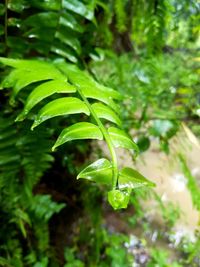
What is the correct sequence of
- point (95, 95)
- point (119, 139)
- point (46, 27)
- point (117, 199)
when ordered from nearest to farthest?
point (117, 199), point (119, 139), point (95, 95), point (46, 27)

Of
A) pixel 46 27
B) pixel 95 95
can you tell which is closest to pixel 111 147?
pixel 95 95

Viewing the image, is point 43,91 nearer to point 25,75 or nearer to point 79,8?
point 25,75

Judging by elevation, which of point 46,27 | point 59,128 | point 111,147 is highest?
point 46,27

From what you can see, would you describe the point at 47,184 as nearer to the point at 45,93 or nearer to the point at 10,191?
the point at 10,191

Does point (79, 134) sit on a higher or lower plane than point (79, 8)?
lower

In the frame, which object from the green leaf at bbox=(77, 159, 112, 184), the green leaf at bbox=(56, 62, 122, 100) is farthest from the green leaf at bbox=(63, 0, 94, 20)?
the green leaf at bbox=(77, 159, 112, 184)

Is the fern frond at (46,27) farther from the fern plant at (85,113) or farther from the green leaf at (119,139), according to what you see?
the green leaf at (119,139)

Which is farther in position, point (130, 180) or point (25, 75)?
point (25, 75)
